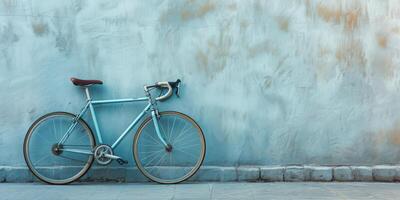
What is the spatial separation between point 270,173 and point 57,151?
254cm

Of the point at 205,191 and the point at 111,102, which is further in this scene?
the point at 111,102

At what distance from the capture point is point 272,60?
723cm

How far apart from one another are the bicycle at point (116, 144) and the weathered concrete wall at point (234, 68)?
16 cm

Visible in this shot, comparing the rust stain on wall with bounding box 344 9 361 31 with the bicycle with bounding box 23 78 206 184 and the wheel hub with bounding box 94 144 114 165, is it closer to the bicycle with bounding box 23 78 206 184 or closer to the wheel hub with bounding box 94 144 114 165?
the bicycle with bounding box 23 78 206 184

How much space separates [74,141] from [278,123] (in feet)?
8.04

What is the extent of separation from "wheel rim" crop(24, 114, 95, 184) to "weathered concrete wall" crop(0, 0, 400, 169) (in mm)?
193

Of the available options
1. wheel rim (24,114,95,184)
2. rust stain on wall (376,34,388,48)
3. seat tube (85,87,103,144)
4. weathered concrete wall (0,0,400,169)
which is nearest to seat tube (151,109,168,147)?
weathered concrete wall (0,0,400,169)

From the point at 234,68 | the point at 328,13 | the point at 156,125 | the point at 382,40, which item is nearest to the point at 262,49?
the point at 234,68

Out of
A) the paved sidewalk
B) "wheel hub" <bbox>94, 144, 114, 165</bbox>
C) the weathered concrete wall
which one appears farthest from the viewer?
the weathered concrete wall

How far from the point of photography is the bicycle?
714 centimetres

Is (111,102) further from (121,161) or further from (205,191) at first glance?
Result: (205,191)

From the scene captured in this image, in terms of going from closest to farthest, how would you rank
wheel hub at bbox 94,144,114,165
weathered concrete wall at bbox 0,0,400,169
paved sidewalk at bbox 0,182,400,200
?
paved sidewalk at bbox 0,182,400,200 → wheel hub at bbox 94,144,114,165 → weathered concrete wall at bbox 0,0,400,169

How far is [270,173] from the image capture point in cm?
728

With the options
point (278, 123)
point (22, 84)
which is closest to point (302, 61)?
point (278, 123)
